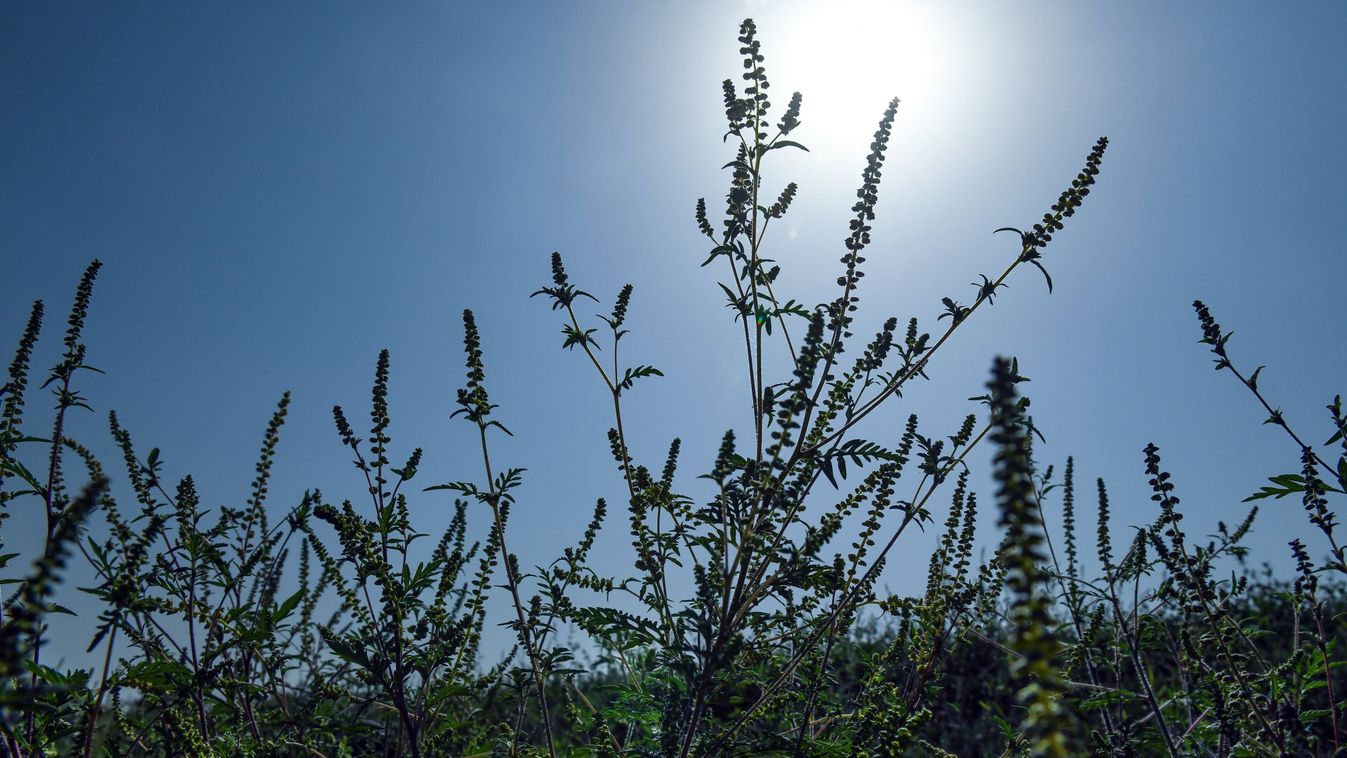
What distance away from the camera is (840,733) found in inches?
179

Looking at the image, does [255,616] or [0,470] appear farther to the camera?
[255,616]

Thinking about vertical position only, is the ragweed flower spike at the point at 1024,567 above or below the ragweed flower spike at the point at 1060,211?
below

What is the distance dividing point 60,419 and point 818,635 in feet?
14.3

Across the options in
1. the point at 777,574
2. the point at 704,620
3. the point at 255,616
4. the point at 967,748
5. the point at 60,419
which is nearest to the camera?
the point at 704,620

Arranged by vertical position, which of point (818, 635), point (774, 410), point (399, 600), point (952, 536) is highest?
point (774, 410)

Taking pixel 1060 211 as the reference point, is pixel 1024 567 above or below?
below

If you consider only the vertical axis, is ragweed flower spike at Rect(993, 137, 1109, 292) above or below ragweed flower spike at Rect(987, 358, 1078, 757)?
above

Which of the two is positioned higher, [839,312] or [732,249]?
[732,249]

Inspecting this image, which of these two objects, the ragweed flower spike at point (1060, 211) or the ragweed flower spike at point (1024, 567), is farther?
the ragweed flower spike at point (1060, 211)

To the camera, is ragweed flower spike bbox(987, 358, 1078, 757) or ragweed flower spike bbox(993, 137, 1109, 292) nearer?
ragweed flower spike bbox(987, 358, 1078, 757)

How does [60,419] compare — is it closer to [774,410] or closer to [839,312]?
[774,410]

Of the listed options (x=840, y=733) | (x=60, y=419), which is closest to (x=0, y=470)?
(x=60, y=419)

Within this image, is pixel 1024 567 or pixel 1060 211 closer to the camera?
pixel 1024 567

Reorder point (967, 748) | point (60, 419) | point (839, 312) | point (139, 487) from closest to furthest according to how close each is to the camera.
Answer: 1. point (839, 312)
2. point (60, 419)
3. point (139, 487)
4. point (967, 748)
